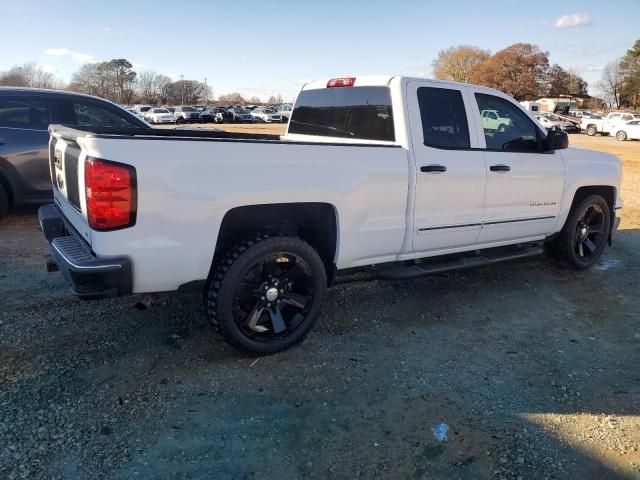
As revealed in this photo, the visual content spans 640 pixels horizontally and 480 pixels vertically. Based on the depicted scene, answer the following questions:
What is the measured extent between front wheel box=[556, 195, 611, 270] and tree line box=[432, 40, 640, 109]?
9342cm

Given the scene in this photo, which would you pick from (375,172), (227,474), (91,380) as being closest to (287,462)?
(227,474)

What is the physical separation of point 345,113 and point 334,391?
253 cm

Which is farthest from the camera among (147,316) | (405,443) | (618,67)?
(618,67)

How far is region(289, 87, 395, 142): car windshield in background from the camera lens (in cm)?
428

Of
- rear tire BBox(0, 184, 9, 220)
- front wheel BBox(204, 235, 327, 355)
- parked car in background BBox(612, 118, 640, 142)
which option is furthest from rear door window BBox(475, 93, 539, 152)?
parked car in background BBox(612, 118, 640, 142)

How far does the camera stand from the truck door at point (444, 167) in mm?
4109

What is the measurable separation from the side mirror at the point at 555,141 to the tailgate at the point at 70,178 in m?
3.99

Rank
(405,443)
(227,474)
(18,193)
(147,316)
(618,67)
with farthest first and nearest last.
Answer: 1. (618,67)
2. (18,193)
3. (147,316)
4. (405,443)
5. (227,474)

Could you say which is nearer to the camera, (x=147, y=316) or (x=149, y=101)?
(x=147, y=316)

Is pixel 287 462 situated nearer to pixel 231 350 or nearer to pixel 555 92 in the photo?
pixel 231 350

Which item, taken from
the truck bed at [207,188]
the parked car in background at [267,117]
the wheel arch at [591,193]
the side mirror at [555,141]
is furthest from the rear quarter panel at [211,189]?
the parked car in background at [267,117]

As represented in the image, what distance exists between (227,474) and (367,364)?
136 cm

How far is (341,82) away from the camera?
15.5ft

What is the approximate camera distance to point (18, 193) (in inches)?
261
